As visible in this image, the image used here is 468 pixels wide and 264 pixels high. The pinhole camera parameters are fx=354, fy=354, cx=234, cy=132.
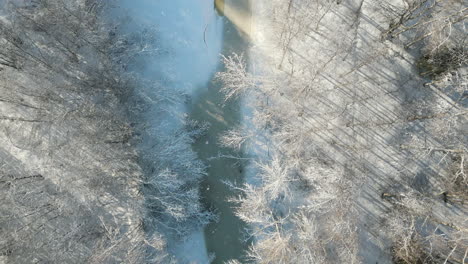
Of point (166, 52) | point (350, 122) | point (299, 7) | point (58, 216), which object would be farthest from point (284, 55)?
point (58, 216)

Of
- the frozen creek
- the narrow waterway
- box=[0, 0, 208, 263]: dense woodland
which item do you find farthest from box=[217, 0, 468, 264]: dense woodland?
box=[0, 0, 208, 263]: dense woodland

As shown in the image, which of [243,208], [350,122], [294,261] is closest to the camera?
[294,261]

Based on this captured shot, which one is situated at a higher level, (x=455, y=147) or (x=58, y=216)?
(x=455, y=147)

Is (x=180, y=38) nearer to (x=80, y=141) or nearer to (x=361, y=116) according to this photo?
(x=80, y=141)

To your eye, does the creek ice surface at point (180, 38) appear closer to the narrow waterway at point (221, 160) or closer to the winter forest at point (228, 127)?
the winter forest at point (228, 127)

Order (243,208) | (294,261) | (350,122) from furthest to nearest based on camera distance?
1. (350,122)
2. (243,208)
3. (294,261)

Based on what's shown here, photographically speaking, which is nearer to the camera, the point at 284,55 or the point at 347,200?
the point at 347,200

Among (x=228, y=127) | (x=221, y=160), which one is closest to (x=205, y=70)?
(x=228, y=127)

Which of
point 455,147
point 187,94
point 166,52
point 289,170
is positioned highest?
point 455,147

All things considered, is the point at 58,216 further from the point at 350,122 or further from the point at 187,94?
the point at 350,122
